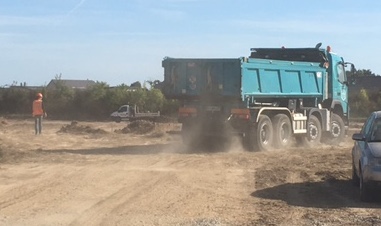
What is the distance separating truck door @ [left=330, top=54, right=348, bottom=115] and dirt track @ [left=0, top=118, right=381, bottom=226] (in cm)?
380

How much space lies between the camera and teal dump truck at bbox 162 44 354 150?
22047 millimetres

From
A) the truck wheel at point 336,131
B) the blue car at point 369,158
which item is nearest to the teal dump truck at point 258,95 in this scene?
the truck wheel at point 336,131

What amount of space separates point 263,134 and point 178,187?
30.8ft

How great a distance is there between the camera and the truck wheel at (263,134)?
2259cm

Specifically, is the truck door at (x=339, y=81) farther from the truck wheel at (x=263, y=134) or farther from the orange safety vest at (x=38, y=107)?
the orange safety vest at (x=38, y=107)

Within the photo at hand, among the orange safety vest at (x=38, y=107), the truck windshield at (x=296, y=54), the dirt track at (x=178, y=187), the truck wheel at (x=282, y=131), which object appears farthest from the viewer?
the orange safety vest at (x=38, y=107)

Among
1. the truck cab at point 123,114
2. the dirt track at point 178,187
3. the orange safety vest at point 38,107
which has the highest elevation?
the orange safety vest at point 38,107

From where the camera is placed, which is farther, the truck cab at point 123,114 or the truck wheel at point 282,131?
the truck cab at point 123,114

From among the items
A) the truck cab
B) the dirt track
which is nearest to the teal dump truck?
the dirt track

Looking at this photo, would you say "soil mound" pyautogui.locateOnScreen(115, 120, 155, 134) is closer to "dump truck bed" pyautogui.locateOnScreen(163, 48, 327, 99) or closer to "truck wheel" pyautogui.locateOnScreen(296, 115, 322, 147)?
"truck wheel" pyautogui.locateOnScreen(296, 115, 322, 147)

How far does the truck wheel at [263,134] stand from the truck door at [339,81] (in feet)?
13.8

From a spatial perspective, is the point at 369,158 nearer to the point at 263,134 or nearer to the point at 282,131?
the point at 263,134

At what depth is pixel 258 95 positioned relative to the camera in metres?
22.5

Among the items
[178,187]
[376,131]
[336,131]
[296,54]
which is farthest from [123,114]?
[376,131]
